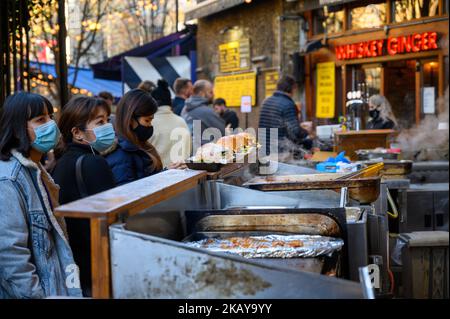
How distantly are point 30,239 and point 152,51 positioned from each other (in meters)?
17.1

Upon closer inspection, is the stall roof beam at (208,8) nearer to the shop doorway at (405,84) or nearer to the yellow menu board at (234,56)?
the yellow menu board at (234,56)

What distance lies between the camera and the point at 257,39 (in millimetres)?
17625

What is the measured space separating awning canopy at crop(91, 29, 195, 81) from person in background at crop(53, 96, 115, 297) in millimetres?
15200

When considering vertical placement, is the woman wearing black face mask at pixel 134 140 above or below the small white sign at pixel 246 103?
below

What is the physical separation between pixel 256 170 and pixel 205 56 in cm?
1493

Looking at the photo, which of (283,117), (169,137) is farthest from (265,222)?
(283,117)

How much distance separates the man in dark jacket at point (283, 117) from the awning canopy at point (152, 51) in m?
11.0

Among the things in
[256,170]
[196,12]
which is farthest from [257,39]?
[256,170]

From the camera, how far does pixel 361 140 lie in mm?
9617

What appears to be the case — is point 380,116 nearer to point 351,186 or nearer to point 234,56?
point 351,186

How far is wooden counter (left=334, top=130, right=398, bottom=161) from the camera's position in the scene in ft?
31.2

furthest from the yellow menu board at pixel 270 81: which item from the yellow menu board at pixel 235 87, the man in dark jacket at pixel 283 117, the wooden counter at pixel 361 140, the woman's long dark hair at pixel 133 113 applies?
the woman's long dark hair at pixel 133 113

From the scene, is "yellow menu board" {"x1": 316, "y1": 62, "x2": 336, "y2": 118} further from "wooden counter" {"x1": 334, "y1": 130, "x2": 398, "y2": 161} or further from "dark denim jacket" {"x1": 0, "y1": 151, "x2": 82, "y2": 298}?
"dark denim jacket" {"x1": 0, "y1": 151, "x2": 82, "y2": 298}

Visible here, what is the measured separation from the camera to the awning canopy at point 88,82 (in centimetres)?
1938
